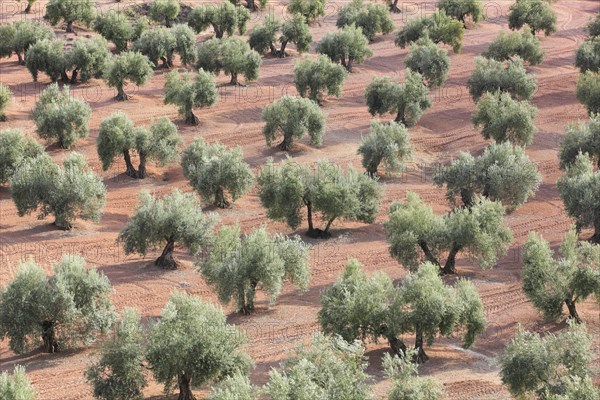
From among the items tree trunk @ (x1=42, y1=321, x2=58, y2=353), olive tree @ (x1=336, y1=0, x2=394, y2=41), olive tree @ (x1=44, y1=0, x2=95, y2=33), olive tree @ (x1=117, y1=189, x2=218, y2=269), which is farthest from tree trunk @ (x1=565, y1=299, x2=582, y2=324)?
olive tree @ (x1=44, y1=0, x2=95, y2=33)

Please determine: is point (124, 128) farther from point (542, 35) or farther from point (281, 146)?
point (542, 35)

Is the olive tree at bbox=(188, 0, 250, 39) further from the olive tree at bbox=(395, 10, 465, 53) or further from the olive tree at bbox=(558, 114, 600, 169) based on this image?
the olive tree at bbox=(558, 114, 600, 169)

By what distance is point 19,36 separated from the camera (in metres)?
89.6

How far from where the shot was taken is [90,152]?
69.1 m

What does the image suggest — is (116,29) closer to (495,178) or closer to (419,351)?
(495,178)

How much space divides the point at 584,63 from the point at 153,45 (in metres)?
35.5

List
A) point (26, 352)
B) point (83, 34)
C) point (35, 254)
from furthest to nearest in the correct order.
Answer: point (83, 34), point (35, 254), point (26, 352)

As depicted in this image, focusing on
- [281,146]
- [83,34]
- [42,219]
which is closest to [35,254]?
[42,219]

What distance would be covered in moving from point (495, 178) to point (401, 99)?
16.6m

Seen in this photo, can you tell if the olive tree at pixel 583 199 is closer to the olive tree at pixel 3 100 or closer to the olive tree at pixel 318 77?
the olive tree at pixel 318 77

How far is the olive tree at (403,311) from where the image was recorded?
134 feet

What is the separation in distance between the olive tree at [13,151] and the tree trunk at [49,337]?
66.0 ft

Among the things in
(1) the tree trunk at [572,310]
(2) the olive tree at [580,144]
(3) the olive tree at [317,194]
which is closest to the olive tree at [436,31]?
(2) the olive tree at [580,144]

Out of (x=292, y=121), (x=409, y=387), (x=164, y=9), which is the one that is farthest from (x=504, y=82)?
(x=409, y=387)
